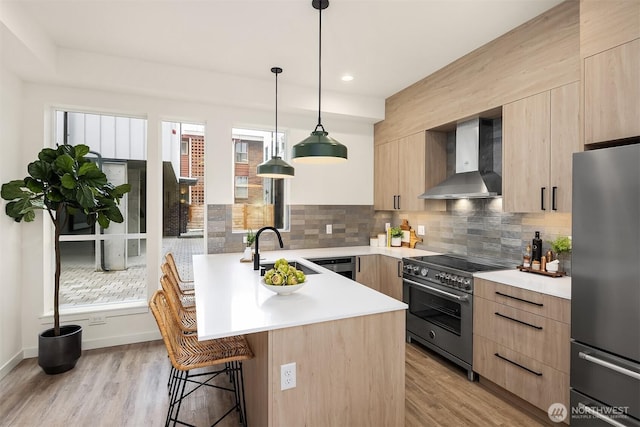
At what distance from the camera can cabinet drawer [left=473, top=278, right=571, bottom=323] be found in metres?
2.13

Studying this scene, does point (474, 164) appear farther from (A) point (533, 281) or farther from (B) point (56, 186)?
(B) point (56, 186)

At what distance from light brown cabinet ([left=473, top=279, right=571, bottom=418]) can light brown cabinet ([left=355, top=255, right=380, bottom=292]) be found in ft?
4.58

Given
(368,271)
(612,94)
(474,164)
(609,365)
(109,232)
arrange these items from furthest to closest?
(368,271) → (109,232) → (474,164) → (612,94) → (609,365)

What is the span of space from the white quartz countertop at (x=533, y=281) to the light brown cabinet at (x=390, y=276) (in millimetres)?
1064

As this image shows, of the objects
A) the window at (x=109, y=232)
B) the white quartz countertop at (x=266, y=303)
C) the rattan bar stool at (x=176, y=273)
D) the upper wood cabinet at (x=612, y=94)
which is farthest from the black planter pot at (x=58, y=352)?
the upper wood cabinet at (x=612, y=94)

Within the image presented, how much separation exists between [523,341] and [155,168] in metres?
3.76

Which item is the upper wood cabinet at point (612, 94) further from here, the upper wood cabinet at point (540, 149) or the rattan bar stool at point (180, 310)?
the rattan bar stool at point (180, 310)

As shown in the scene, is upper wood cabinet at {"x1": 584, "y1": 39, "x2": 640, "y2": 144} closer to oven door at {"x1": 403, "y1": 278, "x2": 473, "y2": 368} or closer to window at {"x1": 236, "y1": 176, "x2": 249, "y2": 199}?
oven door at {"x1": 403, "y1": 278, "x2": 473, "y2": 368}

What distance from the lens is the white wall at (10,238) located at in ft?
9.53

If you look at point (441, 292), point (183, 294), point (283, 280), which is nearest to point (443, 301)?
point (441, 292)

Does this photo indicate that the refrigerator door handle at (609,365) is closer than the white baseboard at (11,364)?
Yes

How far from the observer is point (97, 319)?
138 inches

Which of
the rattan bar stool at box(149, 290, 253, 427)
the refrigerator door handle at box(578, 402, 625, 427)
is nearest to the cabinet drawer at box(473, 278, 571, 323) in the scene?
the refrigerator door handle at box(578, 402, 625, 427)

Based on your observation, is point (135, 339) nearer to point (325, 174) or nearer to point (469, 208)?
point (325, 174)
